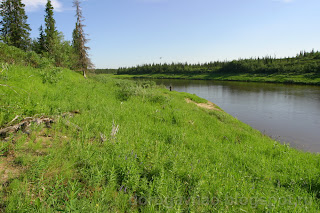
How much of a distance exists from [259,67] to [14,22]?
9325cm

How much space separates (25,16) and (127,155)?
5465 cm

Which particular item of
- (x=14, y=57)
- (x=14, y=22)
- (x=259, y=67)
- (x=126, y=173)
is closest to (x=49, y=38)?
(x=14, y=22)

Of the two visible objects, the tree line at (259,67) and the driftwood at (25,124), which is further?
the tree line at (259,67)

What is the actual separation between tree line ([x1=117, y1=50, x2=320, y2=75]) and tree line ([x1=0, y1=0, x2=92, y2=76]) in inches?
2981

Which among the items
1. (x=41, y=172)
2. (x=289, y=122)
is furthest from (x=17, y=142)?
(x=289, y=122)

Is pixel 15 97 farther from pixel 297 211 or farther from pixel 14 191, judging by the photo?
pixel 297 211

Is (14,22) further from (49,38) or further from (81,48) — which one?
(81,48)

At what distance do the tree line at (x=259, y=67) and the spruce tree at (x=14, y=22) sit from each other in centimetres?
8983

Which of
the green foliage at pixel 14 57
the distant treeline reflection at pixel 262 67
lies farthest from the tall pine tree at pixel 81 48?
the distant treeline reflection at pixel 262 67

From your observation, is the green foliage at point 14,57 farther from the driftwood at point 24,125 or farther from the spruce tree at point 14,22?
the spruce tree at point 14,22

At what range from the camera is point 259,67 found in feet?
278

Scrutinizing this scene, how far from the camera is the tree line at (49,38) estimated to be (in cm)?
3020

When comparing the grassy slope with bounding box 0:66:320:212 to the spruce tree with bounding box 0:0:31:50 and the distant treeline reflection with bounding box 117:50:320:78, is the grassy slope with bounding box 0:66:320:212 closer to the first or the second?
the spruce tree with bounding box 0:0:31:50

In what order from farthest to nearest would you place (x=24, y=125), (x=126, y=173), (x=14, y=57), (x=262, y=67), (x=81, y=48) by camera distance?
(x=262, y=67) < (x=81, y=48) < (x=14, y=57) < (x=24, y=125) < (x=126, y=173)
